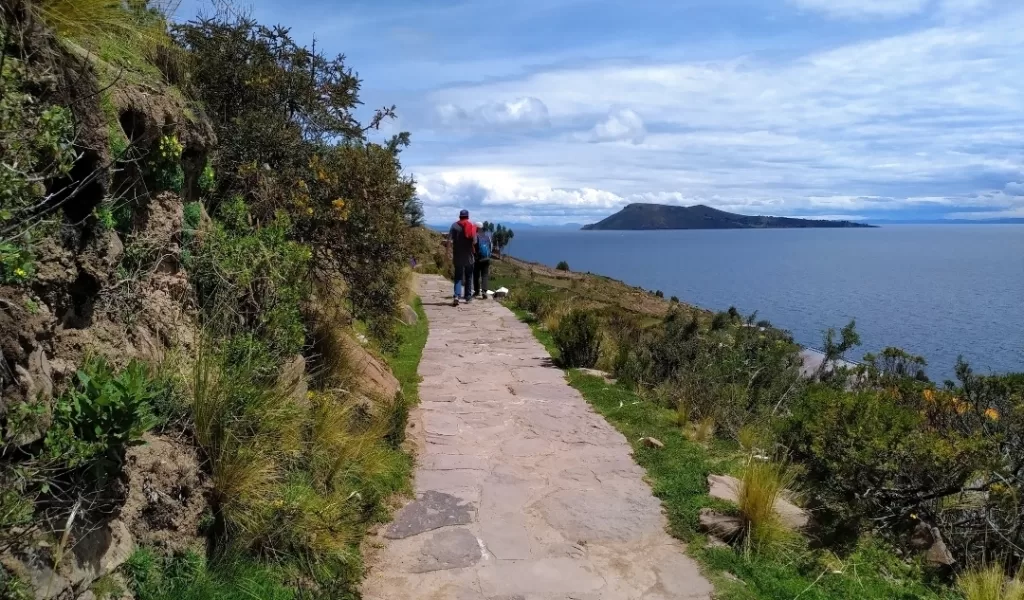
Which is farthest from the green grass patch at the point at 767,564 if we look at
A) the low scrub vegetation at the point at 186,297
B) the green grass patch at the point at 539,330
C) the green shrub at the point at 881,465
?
the green grass patch at the point at 539,330

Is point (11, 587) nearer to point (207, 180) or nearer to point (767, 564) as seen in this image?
point (207, 180)

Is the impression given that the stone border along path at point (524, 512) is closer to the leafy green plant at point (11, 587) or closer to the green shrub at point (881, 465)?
the green shrub at point (881, 465)

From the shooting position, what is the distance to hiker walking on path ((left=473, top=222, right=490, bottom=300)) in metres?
16.5

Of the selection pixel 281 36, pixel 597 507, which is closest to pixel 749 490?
pixel 597 507

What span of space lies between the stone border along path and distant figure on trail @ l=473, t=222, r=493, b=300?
7.70m

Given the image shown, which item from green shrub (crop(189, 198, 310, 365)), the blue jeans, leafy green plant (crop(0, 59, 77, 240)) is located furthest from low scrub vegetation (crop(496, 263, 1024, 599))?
the blue jeans

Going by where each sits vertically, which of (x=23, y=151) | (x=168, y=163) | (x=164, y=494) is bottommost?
(x=164, y=494)

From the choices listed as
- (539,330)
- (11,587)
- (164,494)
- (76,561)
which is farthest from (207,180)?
(539,330)

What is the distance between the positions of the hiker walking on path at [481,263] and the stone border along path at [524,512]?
7.70m

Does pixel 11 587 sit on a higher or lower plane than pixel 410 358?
higher

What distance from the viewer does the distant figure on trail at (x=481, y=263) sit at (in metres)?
16.5

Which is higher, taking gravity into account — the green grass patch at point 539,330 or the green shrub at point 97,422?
the green shrub at point 97,422

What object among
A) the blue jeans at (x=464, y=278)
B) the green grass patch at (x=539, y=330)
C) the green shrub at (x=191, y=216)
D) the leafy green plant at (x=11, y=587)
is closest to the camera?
the leafy green plant at (x=11, y=587)

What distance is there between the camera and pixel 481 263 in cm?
1723
